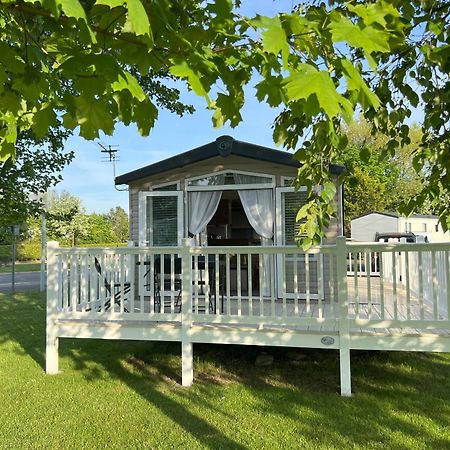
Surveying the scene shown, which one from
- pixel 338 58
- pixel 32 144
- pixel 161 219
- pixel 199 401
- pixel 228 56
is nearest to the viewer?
pixel 338 58

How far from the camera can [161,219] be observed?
7.76 meters

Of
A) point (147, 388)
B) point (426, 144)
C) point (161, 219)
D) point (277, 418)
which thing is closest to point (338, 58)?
point (426, 144)

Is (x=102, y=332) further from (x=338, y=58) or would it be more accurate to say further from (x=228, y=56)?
(x=338, y=58)

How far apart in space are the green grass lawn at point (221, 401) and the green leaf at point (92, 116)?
273cm

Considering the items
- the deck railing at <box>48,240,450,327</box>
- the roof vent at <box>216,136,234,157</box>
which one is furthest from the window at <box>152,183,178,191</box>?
the deck railing at <box>48,240,450,327</box>

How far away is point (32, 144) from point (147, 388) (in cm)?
622

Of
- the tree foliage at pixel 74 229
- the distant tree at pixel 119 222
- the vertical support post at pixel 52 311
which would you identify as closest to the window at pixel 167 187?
the vertical support post at pixel 52 311

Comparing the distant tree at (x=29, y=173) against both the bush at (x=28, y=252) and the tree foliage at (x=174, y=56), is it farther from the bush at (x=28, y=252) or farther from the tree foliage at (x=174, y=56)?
the bush at (x=28, y=252)

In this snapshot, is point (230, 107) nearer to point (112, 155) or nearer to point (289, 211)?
point (289, 211)

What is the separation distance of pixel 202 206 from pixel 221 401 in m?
3.75

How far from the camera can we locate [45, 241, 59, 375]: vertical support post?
18.2 feet

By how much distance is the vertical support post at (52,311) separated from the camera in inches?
218

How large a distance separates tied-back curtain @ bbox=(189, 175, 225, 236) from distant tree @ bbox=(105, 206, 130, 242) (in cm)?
4561

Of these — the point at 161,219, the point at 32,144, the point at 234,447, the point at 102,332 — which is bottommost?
the point at 234,447
